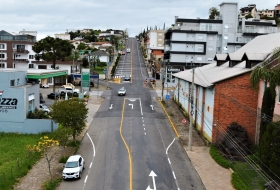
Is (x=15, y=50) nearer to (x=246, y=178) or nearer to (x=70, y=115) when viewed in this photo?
(x=70, y=115)

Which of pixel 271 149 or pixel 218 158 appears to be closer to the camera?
pixel 271 149

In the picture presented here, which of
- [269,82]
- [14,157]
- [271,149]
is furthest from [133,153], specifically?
[269,82]

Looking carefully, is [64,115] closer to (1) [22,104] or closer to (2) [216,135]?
(1) [22,104]

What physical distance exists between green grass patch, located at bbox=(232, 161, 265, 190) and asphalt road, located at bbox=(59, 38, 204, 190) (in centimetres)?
266

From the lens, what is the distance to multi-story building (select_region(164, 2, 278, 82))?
83.1m

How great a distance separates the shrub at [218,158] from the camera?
28.8 m

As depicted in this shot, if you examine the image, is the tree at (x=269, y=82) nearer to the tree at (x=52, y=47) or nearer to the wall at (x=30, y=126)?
the wall at (x=30, y=126)

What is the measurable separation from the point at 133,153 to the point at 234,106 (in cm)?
1096

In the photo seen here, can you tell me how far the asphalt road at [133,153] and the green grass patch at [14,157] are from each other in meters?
3.75

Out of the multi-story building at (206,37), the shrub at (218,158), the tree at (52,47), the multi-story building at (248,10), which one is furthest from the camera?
the multi-story building at (248,10)

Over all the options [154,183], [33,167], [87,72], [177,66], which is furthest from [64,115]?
[177,66]

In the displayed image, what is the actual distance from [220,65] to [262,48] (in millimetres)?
7692

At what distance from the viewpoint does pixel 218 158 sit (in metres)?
29.9

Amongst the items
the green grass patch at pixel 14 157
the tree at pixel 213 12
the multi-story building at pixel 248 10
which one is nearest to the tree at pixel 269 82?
the green grass patch at pixel 14 157
